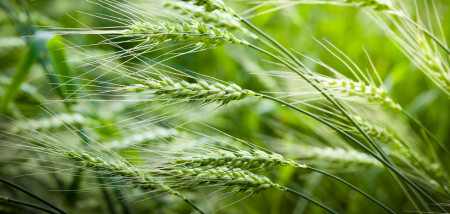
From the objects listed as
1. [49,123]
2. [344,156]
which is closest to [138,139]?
[49,123]

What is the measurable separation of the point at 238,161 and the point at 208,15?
242 millimetres

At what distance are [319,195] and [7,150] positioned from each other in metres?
1.03

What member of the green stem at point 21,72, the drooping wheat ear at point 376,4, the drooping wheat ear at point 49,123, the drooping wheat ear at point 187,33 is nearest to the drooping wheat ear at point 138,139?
the drooping wheat ear at point 49,123

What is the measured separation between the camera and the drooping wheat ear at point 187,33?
0.55 metres

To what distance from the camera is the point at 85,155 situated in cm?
60

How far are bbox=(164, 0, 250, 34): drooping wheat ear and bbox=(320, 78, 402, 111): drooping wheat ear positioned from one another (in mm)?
200

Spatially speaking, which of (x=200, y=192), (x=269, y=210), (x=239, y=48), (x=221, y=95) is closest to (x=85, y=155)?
(x=221, y=95)

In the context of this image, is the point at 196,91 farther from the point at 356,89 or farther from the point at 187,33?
the point at 356,89

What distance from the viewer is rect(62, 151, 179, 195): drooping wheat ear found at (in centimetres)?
60

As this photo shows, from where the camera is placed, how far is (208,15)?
0.56m

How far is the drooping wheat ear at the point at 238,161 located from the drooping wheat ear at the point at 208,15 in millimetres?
211

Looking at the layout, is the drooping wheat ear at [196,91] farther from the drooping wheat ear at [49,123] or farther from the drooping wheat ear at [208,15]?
the drooping wheat ear at [49,123]

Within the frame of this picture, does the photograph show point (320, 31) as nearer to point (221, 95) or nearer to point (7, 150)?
point (221, 95)

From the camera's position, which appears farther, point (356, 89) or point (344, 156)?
point (344, 156)
